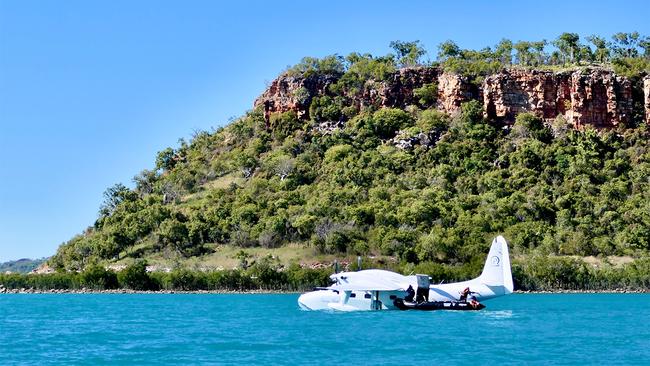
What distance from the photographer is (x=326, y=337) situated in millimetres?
71562

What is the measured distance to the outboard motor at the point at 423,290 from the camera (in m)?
96.7

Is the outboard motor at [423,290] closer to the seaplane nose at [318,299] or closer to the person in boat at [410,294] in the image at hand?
the person in boat at [410,294]

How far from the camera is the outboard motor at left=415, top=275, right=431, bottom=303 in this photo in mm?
96656

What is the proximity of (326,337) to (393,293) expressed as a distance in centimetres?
2758

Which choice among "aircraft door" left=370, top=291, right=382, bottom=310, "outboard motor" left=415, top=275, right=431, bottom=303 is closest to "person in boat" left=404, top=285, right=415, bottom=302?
→ "outboard motor" left=415, top=275, right=431, bottom=303

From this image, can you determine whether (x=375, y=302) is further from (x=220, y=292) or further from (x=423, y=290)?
(x=220, y=292)

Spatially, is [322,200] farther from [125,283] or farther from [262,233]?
[125,283]

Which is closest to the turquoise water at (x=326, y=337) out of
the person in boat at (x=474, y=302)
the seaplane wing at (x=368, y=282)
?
the person in boat at (x=474, y=302)

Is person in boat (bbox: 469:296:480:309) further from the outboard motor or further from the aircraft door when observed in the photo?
the aircraft door

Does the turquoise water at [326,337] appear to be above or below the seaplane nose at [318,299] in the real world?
below

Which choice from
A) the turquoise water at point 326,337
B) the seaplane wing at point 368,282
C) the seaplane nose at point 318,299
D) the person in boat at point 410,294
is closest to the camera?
the turquoise water at point 326,337

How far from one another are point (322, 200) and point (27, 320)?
104503 millimetres

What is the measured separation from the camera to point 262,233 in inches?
7308

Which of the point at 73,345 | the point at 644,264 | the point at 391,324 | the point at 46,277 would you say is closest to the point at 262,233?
the point at 46,277
